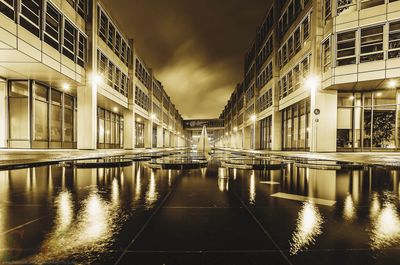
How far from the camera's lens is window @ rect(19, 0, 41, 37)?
13586 millimetres

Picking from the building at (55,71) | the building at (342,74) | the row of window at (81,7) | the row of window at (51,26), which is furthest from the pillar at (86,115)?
the building at (342,74)

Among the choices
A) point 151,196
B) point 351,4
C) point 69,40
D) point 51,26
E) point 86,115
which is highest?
point 351,4

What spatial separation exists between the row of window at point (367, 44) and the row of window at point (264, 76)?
49.2 feet

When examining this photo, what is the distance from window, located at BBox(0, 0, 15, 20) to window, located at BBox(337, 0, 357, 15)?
2246 centimetres

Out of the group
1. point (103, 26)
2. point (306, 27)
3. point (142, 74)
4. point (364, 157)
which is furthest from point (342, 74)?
point (142, 74)

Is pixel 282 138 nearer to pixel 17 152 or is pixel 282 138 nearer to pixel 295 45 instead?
pixel 295 45

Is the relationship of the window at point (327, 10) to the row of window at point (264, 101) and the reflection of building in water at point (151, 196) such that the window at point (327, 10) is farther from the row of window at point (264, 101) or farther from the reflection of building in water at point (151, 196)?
the reflection of building in water at point (151, 196)

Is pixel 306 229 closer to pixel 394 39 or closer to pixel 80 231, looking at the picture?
pixel 80 231

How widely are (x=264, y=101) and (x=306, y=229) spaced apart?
35.4 meters

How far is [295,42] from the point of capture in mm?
24969

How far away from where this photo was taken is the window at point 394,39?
16.5 m

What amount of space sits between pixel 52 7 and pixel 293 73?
23232mm

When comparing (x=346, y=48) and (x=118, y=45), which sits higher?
(x=118, y=45)

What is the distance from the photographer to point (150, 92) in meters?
45.1
